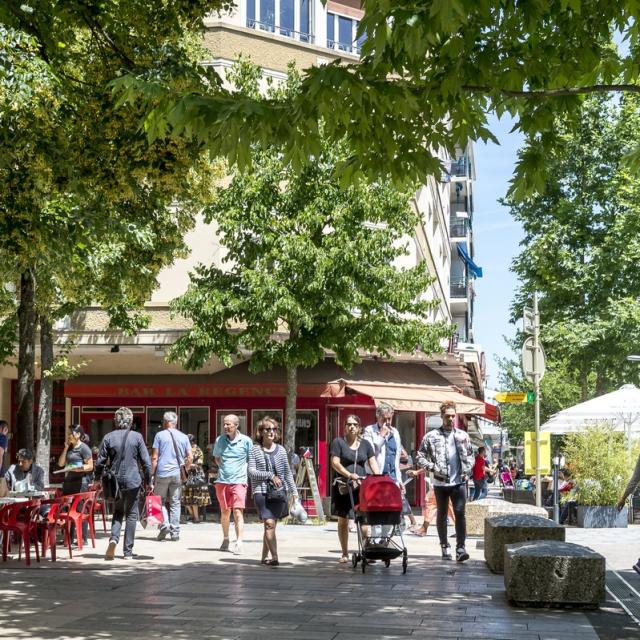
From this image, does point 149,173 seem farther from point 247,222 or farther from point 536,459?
point 247,222

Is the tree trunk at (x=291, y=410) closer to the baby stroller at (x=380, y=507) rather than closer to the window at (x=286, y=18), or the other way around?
the baby stroller at (x=380, y=507)

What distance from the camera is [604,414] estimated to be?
23500 mm

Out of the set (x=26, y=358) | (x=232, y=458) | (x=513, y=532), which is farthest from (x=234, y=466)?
(x=26, y=358)

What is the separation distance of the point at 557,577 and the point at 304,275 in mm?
14755

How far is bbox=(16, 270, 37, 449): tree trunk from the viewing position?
68.1ft

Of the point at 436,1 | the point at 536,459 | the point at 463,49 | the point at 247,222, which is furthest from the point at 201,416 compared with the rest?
the point at 436,1

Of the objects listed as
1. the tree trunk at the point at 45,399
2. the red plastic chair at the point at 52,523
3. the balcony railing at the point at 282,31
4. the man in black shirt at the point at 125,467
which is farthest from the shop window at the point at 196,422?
the red plastic chair at the point at 52,523

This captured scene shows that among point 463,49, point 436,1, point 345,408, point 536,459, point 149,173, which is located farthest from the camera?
point 345,408

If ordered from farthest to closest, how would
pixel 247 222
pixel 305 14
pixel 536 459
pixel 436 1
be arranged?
pixel 305 14 → pixel 247 222 → pixel 536 459 → pixel 436 1

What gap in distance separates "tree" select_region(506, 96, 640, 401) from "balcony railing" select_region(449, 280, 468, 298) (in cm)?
3337

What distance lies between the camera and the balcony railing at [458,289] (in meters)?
71.5

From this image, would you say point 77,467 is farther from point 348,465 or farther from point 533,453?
point 533,453

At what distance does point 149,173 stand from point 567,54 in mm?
4994

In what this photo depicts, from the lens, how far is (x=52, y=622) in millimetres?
9086
